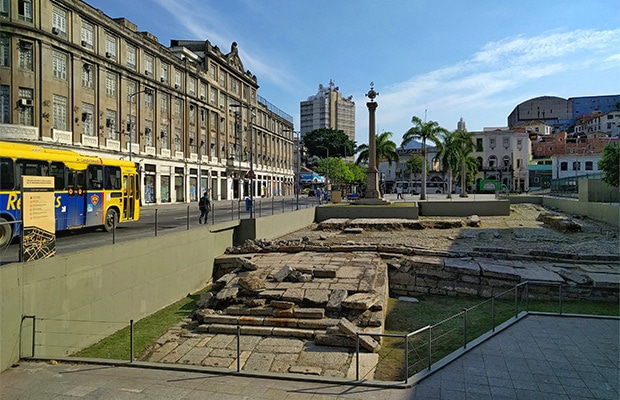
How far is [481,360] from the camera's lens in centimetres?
758

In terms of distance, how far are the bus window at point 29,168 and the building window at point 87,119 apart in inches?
873

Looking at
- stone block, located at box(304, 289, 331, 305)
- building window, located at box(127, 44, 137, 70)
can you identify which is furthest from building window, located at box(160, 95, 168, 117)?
stone block, located at box(304, 289, 331, 305)

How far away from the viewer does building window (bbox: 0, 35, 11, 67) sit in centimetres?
2762

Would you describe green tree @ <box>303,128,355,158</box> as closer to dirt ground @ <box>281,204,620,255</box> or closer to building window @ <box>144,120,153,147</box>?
building window @ <box>144,120,153,147</box>

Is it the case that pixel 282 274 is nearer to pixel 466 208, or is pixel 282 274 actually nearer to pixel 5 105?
pixel 466 208

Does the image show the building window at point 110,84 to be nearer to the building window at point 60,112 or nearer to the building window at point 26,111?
the building window at point 60,112

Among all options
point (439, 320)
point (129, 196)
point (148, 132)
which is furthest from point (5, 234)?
point (148, 132)

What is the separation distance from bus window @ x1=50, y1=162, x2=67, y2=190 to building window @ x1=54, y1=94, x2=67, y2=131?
780 inches

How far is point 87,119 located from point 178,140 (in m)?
13.4

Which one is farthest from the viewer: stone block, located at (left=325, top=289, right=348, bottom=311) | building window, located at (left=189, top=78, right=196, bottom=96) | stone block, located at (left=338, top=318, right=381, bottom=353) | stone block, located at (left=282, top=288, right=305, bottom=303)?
building window, located at (left=189, top=78, right=196, bottom=96)

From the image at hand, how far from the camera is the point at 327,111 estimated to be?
167375 millimetres

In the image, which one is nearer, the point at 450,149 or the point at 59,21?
the point at 59,21

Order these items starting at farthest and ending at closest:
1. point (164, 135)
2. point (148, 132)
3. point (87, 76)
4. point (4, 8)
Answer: point (164, 135)
point (148, 132)
point (87, 76)
point (4, 8)

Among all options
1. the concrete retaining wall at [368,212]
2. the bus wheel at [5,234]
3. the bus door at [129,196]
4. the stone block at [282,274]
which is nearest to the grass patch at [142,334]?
the stone block at [282,274]
